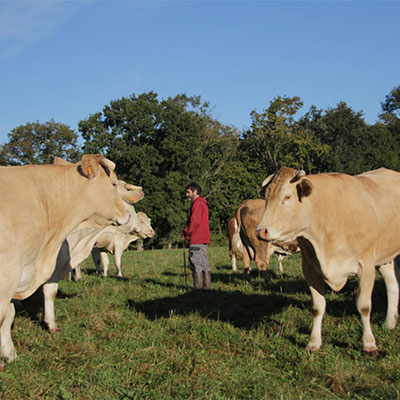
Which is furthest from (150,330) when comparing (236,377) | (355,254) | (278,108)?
(278,108)

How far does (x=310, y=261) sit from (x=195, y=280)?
4253mm

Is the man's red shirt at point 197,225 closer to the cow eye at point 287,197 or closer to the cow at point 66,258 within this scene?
the cow at point 66,258

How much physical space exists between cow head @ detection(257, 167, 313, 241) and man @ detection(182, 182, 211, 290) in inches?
175

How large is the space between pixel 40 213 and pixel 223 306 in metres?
3.99

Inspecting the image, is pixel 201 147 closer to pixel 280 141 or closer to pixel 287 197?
pixel 280 141

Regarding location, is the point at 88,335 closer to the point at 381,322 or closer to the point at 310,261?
the point at 310,261

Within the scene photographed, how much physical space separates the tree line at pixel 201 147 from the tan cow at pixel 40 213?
30.2 meters

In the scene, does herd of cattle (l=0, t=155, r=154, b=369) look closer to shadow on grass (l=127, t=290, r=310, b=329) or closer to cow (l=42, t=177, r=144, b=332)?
cow (l=42, t=177, r=144, b=332)

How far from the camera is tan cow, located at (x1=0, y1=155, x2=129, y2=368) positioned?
4.11 m

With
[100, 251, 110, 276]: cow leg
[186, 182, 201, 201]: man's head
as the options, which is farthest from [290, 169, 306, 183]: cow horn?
[100, 251, 110, 276]: cow leg

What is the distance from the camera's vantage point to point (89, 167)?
505 centimetres

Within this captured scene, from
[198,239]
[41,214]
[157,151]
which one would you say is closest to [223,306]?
[198,239]

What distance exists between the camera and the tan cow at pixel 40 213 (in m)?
4.11

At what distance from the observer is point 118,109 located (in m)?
38.6
